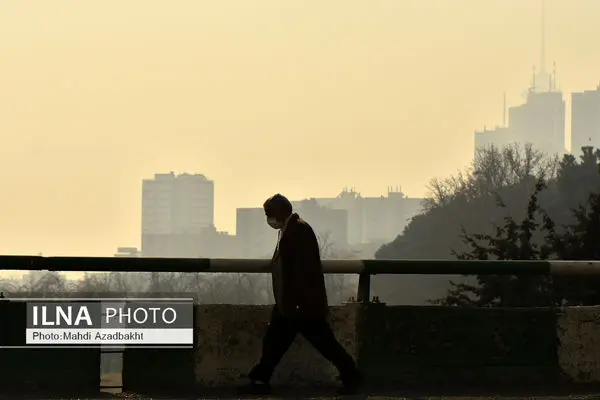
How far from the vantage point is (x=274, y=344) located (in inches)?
419

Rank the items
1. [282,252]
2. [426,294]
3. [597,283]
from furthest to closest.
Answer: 1. [426,294]
2. [597,283]
3. [282,252]

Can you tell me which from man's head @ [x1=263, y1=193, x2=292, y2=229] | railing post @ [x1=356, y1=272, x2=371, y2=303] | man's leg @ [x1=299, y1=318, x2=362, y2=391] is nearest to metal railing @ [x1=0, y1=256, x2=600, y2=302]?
railing post @ [x1=356, y1=272, x2=371, y2=303]

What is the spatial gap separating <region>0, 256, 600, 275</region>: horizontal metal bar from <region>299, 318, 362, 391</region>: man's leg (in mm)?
477

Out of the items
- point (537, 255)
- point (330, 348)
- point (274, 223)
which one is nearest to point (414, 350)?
point (330, 348)

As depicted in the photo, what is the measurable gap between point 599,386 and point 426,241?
104 meters

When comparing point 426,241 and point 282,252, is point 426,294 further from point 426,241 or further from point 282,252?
point 282,252

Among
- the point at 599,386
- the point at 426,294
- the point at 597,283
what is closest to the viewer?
the point at 599,386

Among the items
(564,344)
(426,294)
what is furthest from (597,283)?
(426,294)

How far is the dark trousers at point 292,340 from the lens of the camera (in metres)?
10.6

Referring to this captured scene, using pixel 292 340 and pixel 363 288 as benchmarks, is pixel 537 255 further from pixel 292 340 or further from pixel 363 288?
pixel 292 340

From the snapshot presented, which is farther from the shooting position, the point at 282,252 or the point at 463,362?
the point at 463,362

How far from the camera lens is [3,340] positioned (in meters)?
10.7

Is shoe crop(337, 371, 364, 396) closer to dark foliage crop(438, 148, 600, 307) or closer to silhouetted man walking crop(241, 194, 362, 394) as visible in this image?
silhouetted man walking crop(241, 194, 362, 394)

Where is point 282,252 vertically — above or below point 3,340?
above
